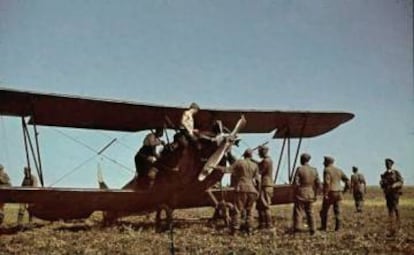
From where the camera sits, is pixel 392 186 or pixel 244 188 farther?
pixel 392 186

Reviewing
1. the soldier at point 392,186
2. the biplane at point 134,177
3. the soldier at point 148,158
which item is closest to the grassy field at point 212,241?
the soldier at point 392,186

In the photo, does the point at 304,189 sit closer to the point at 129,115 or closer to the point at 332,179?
the point at 332,179

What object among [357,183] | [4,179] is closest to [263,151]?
[4,179]

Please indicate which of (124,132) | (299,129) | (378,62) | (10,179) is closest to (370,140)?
(378,62)

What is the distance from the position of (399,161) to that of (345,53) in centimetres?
162

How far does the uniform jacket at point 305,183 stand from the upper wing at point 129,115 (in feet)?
5.59

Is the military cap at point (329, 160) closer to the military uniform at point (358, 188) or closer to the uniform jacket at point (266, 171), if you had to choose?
the uniform jacket at point (266, 171)

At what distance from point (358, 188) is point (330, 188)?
4547 mm

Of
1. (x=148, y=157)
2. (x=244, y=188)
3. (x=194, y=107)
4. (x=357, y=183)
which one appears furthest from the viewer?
(x=357, y=183)

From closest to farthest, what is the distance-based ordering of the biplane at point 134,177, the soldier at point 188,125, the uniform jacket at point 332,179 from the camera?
1. the biplane at point 134,177
2. the soldier at point 188,125
3. the uniform jacket at point 332,179

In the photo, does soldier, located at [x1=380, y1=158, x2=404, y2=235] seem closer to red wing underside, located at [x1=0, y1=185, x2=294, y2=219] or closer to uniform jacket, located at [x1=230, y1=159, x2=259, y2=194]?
uniform jacket, located at [x1=230, y1=159, x2=259, y2=194]

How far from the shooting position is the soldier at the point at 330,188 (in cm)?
784

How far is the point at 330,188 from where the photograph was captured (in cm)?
788

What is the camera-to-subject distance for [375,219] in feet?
29.1
